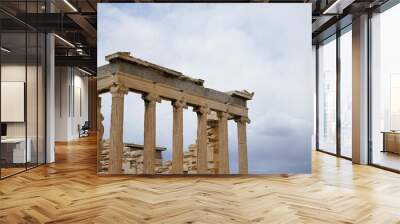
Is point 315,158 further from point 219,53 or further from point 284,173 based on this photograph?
point 219,53

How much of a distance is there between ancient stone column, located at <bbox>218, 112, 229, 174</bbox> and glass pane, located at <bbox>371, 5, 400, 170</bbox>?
10.7ft

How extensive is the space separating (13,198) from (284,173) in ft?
13.4

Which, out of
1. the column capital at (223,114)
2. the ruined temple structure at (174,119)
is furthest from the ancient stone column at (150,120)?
the column capital at (223,114)

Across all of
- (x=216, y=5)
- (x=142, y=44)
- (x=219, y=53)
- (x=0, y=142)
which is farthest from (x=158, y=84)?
(x=0, y=142)

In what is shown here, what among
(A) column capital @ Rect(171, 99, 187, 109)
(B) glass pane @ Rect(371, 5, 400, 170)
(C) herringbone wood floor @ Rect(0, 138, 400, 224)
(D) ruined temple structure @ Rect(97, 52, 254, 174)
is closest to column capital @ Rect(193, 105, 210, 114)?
(D) ruined temple structure @ Rect(97, 52, 254, 174)

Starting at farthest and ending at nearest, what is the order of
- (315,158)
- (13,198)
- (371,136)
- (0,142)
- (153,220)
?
(315,158)
(371,136)
(0,142)
(13,198)
(153,220)

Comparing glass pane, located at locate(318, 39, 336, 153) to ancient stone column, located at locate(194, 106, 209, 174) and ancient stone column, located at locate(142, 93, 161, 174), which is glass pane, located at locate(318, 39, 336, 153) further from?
ancient stone column, located at locate(142, 93, 161, 174)

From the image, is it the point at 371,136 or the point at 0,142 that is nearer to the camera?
the point at 0,142

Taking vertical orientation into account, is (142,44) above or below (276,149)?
above

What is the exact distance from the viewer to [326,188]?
17.9 ft

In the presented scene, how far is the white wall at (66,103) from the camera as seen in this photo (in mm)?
15695

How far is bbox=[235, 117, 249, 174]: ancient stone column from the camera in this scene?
631 cm

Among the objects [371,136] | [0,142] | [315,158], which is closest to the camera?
[0,142]

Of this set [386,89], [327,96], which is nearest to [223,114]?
[386,89]
